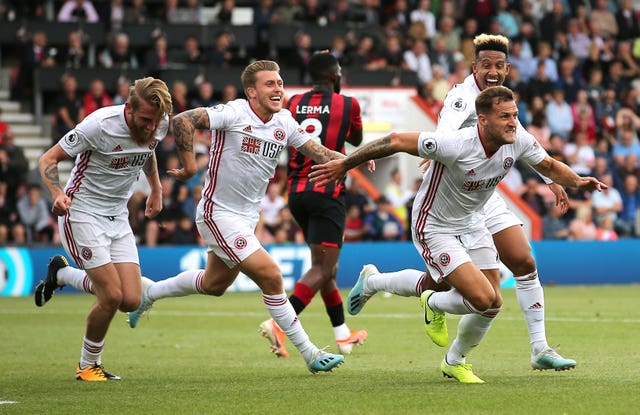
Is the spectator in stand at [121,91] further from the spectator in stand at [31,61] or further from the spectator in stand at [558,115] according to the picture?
the spectator in stand at [558,115]

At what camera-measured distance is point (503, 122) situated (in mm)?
8680

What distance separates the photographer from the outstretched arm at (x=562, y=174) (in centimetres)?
911

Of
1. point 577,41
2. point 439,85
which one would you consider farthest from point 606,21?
point 439,85

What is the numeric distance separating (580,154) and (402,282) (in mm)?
16459

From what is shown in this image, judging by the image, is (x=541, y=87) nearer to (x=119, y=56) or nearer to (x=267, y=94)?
(x=119, y=56)

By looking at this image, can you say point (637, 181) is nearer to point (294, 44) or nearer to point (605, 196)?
point (605, 196)

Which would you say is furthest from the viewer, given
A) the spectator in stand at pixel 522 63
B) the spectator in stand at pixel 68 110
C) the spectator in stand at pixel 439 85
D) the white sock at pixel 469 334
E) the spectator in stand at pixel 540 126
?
the spectator in stand at pixel 522 63

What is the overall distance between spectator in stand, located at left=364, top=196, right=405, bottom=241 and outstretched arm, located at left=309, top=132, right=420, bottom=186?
542 inches

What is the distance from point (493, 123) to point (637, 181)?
1792cm

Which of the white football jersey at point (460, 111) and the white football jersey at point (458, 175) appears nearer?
the white football jersey at point (458, 175)

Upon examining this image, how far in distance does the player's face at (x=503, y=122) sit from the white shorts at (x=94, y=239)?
10.3 ft

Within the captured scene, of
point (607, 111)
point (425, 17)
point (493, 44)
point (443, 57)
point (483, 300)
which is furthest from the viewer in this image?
point (425, 17)

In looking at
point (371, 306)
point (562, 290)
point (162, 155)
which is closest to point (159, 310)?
point (371, 306)

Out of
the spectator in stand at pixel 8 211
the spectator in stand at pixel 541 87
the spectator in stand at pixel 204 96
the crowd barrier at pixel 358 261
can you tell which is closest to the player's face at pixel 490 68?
the crowd barrier at pixel 358 261
